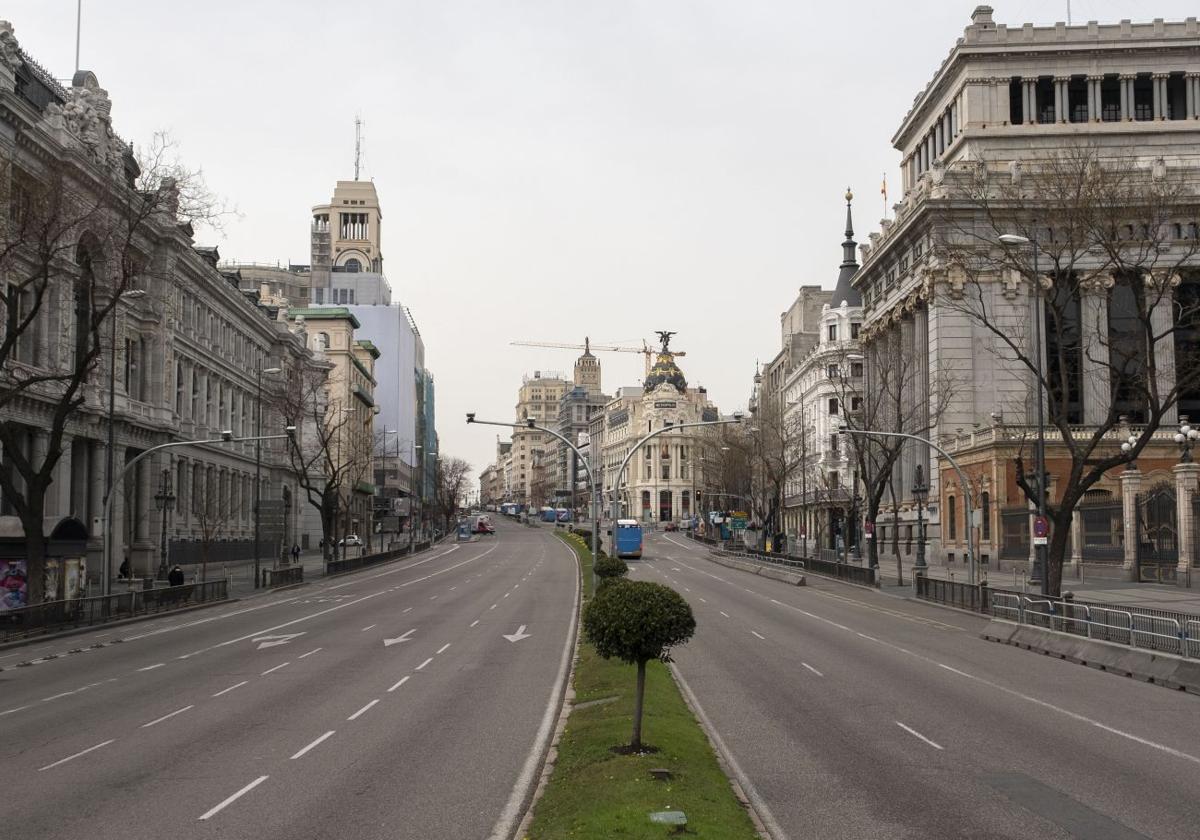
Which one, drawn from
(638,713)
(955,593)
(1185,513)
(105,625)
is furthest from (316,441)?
(638,713)

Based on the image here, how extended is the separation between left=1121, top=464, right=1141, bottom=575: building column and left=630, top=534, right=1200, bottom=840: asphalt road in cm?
1994

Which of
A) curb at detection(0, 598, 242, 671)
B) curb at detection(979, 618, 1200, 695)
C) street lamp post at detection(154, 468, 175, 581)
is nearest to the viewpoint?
curb at detection(979, 618, 1200, 695)

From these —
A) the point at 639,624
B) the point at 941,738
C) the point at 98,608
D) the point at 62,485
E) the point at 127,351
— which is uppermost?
the point at 127,351

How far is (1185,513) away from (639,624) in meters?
37.5

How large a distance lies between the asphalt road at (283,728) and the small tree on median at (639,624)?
194 centimetres

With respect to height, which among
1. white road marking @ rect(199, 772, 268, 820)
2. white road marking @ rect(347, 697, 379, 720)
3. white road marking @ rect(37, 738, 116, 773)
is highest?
white road marking @ rect(199, 772, 268, 820)

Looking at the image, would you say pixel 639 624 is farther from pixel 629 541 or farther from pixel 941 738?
pixel 629 541

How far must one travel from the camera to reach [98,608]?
38.9m

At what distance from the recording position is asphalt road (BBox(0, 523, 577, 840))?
12523 mm

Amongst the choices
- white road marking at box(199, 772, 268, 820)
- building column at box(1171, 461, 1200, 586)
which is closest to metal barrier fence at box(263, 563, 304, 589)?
building column at box(1171, 461, 1200, 586)

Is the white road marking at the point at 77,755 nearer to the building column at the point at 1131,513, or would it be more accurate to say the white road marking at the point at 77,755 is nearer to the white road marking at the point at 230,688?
the white road marking at the point at 230,688

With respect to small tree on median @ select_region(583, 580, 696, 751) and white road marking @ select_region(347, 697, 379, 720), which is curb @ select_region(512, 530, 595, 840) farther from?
white road marking @ select_region(347, 697, 379, 720)

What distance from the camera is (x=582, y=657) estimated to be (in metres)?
25.8

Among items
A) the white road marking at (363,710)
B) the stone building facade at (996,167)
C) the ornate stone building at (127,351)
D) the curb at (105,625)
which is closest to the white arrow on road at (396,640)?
the curb at (105,625)
